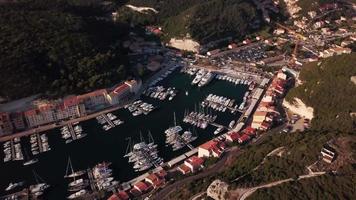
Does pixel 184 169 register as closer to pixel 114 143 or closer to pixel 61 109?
pixel 114 143

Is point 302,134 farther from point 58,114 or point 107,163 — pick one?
point 58,114

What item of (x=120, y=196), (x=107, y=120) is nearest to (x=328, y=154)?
(x=120, y=196)

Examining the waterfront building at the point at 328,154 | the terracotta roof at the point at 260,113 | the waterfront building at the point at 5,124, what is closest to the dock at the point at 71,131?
the waterfront building at the point at 5,124

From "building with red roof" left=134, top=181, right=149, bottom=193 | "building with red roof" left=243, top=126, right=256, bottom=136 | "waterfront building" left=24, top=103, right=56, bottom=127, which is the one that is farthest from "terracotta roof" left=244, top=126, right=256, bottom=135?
"waterfront building" left=24, top=103, right=56, bottom=127

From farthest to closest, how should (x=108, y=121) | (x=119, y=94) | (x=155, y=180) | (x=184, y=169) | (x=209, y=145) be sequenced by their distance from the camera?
(x=119, y=94) < (x=108, y=121) < (x=209, y=145) < (x=184, y=169) < (x=155, y=180)

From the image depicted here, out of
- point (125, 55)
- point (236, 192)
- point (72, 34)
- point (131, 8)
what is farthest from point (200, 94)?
point (131, 8)

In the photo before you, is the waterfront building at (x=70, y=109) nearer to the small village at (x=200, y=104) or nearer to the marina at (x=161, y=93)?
the small village at (x=200, y=104)
